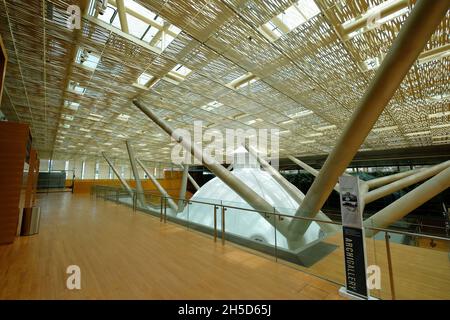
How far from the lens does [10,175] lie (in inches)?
194

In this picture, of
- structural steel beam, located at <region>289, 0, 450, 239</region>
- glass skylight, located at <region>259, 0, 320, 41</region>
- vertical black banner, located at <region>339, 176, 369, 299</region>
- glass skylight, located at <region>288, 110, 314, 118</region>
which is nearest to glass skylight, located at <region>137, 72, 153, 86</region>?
glass skylight, located at <region>259, 0, 320, 41</region>

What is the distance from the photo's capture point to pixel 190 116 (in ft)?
31.3

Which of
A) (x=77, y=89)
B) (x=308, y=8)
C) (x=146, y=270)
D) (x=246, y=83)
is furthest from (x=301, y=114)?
(x=77, y=89)

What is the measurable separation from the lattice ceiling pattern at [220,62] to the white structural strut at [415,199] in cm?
276

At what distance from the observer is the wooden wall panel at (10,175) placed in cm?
484

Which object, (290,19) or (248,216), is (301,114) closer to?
(290,19)

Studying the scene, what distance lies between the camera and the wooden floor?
289 cm

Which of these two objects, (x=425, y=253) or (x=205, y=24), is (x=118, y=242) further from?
(x=425, y=253)

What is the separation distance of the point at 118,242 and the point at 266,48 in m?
6.01

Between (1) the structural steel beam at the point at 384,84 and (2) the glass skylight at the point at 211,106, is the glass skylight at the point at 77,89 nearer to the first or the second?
(2) the glass skylight at the point at 211,106

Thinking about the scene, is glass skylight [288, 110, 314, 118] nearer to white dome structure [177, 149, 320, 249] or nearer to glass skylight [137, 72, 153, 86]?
white dome structure [177, 149, 320, 249]

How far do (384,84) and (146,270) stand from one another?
4.75m

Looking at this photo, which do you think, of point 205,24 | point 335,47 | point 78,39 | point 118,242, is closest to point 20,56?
point 78,39
